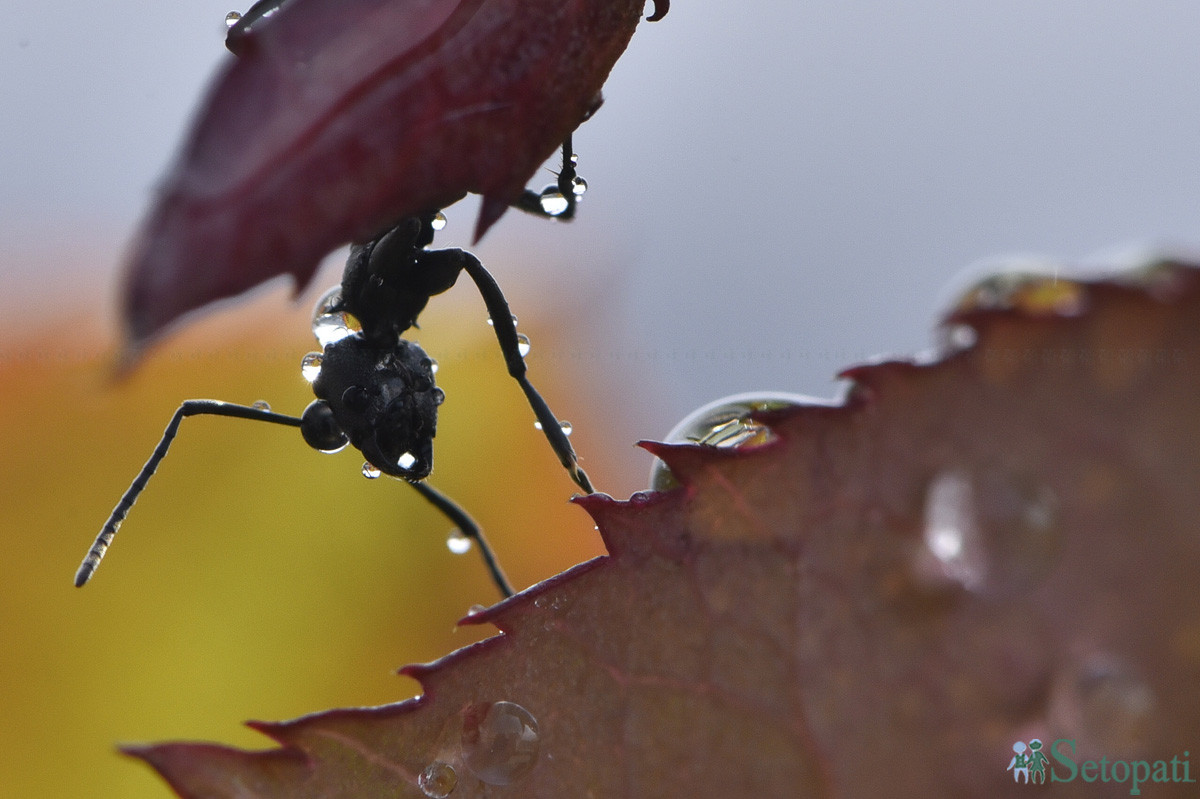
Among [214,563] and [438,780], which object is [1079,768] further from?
[214,563]

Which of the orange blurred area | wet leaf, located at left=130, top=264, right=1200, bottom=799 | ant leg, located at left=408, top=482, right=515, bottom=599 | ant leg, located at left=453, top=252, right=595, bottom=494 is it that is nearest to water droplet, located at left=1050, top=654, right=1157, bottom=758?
wet leaf, located at left=130, top=264, right=1200, bottom=799

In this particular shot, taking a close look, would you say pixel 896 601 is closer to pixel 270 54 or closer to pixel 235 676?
pixel 270 54

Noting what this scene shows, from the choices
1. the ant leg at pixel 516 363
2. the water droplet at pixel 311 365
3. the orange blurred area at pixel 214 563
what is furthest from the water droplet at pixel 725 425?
the orange blurred area at pixel 214 563

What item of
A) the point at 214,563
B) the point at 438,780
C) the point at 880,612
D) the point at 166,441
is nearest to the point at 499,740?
the point at 438,780

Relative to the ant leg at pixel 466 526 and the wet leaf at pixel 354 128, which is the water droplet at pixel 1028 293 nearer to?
the wet leaf at pixel 354 128

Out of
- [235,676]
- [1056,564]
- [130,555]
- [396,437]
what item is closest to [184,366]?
[130,555]

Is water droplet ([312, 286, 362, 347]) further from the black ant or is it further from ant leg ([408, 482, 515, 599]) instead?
ant leg ([408, 482, 515, 599])
